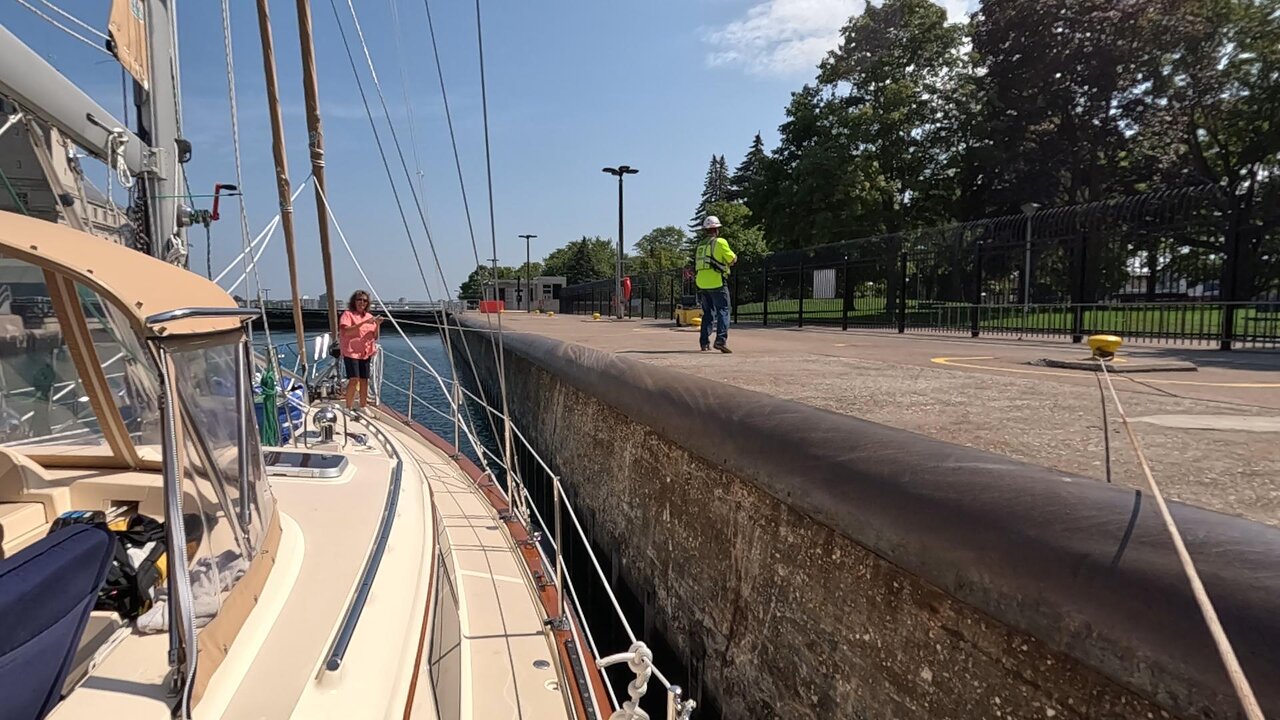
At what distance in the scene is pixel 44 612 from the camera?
144 centimetres

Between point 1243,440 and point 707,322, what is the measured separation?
5629 mm

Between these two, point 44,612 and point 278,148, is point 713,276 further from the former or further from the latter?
point 44,612

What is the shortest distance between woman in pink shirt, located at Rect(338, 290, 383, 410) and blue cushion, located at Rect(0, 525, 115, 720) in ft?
20.1

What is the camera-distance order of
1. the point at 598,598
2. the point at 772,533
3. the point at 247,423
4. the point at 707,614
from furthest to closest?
the point at 598,598, the point at 707,614, the point at 772,533, the point at 247,423

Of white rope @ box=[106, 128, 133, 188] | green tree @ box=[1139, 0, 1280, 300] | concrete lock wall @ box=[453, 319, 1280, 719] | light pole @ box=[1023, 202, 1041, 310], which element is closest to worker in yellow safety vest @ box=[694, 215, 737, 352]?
concrete lock wall @ box=[453, 319, 1280, 719]

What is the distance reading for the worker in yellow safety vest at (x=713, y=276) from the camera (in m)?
8.01

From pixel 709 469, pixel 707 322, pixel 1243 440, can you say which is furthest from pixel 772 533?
pixel 707 322

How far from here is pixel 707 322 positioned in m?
8.46

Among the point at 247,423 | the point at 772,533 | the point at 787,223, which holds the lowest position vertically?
the point at 772,533

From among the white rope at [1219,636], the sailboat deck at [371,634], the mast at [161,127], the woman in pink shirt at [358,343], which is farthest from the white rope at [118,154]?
the white rope at [1219,636]

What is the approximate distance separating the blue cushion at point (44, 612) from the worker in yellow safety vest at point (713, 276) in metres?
6.82

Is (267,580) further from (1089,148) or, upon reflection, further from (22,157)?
(1089,148)

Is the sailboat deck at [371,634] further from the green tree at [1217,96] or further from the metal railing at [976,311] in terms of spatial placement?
the green tree at [1217,96]

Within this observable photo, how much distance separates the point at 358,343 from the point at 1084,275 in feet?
40.1
